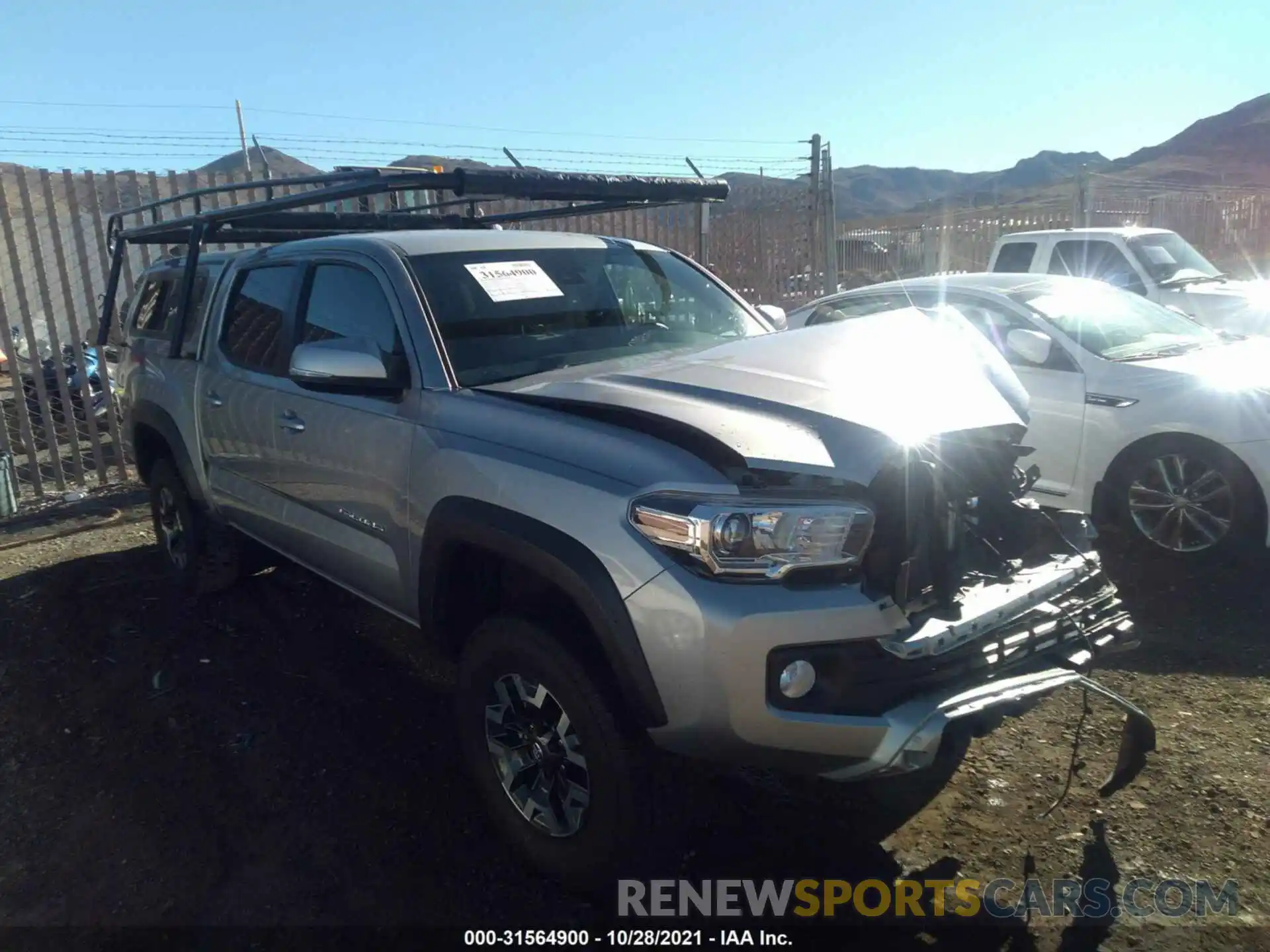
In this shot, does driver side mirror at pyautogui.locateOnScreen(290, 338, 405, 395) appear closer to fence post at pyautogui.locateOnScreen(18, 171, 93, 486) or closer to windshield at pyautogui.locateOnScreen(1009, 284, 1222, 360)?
windshield at pyautogui.locateOnScreen(1009, 284, 1222, 360)

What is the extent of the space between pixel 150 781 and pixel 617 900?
1.94 m

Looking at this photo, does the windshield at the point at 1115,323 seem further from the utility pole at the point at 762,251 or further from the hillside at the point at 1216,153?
the hillside at the point at 1216,153

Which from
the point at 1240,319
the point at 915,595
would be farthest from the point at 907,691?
the point at 1240,319

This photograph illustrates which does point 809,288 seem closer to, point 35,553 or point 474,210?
point 474,210

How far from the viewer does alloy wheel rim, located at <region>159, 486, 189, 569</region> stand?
17.9 ft

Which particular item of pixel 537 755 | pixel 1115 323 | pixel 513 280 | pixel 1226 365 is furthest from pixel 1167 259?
pixel 537 755

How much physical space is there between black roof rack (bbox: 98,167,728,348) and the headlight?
1619mm

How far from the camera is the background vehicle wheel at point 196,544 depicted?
5.30m

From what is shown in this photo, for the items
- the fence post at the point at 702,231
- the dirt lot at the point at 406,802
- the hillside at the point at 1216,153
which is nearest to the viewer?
the dirt lot at the point at 406,802

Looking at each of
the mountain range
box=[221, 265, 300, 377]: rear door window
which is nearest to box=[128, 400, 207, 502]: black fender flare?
box=[221, 265, 300, 377]: rear door window

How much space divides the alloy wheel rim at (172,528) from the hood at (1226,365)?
5.47m

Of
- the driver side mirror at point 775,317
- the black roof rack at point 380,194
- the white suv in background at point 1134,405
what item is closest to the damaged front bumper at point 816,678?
the black roof rack at point 380,194

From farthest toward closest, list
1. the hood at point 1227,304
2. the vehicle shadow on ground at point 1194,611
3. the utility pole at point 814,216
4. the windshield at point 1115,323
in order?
the utility pole at point 814,216 < the hood at point 1227,304 < the windshield at point 1115,323 < the vehicle shadow on ground at point 1194,611

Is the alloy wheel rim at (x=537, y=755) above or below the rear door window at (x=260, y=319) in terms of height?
A: below
